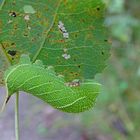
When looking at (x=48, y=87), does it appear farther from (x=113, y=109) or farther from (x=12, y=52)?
(x=113, y=109)

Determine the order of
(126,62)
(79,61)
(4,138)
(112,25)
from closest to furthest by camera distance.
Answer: (79,61)
(112,25)
(126,62)
(4,138)

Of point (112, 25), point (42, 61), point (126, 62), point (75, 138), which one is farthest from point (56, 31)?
point (75, 138)

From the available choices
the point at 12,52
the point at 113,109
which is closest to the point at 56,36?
the point at 12,52

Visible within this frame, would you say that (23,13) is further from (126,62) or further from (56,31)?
(126,62)

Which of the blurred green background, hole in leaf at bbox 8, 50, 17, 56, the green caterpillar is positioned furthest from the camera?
the blurred green background

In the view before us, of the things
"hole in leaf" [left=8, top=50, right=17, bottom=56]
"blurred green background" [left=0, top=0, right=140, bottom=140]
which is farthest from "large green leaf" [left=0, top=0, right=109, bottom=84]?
"blurred green background" [left=0, top=0, right=140, bottom=140]

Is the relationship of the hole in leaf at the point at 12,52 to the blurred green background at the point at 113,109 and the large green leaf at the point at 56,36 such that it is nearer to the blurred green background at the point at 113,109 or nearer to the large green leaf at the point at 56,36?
the large green leaf at the point at 56,36

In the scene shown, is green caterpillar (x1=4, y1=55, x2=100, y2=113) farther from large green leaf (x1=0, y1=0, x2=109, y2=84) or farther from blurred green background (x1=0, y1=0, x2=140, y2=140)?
blurred green background (x1=0, y1=0, x2=140, y2=140)

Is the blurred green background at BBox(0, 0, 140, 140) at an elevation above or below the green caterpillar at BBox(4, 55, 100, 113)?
below
